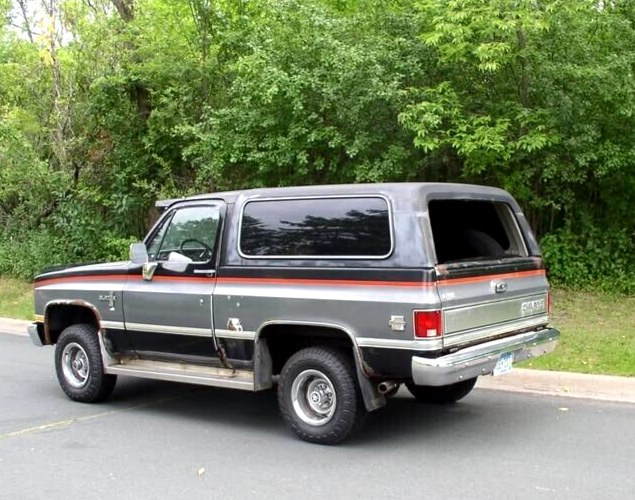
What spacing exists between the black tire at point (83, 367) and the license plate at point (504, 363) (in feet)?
12.6

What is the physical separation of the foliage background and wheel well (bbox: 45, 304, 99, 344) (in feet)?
16.3

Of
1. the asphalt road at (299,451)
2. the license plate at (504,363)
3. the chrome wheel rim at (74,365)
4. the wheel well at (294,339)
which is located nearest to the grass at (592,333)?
the asphalt road at (299,451)

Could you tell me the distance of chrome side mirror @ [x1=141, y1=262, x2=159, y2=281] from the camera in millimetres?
6824

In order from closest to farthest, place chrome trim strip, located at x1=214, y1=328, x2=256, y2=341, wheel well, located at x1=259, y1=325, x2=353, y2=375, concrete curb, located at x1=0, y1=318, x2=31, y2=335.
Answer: wheel well, located at x1=259, y1=325, x2=353, y2=375, chrome trim strip, located at x1=214, y1=328, x2=256, y2=341, concrete curb, located at x1=0, y1=318, x2=31, y2=335

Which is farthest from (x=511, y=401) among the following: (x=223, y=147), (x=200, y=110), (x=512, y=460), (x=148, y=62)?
(x=148, y=62)

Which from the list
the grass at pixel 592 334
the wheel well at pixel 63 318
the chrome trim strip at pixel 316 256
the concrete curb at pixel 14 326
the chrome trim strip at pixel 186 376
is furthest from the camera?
the concrete curb at pixel 14 326

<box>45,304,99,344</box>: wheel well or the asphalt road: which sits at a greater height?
<box>45,304,99,344</box>: wheel well

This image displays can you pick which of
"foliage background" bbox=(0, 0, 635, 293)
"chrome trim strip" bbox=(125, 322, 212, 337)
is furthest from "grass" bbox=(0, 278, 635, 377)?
"chrome trim strip" bbox=(125, 322, 212, 337)

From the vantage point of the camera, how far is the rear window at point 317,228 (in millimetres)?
5703

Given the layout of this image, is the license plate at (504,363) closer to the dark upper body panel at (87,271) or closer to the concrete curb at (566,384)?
the concrete curb at (566,384)

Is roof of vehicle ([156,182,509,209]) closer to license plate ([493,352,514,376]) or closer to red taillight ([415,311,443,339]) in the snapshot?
red taillight ([415,311,443,339])

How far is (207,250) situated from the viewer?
21.6 feet

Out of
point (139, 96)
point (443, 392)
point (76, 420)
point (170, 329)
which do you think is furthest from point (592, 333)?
point (139, 96)

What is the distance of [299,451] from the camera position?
5805mm
